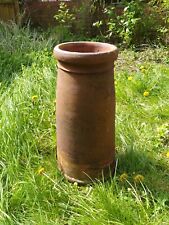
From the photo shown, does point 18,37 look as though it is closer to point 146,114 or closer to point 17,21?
point 17,21

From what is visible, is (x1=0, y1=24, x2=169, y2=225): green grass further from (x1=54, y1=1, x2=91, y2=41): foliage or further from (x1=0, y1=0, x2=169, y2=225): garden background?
(x1=54, y1=1, x2=91, y2=41): foliage

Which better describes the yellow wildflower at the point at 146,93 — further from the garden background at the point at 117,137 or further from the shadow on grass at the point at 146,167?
the shadow on grass at the point at 146,167

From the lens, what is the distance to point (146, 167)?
9.54 feet

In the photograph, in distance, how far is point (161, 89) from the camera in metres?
4.27

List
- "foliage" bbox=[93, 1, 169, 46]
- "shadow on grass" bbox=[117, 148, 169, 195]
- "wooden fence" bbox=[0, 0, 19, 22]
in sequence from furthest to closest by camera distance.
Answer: "wooden fence" bbox=[0, 0, 19, 22] → "foliage" bbox=[93, 1, 169, 46] → "shadow on grass" bbox=[117, 148, 169, 195]

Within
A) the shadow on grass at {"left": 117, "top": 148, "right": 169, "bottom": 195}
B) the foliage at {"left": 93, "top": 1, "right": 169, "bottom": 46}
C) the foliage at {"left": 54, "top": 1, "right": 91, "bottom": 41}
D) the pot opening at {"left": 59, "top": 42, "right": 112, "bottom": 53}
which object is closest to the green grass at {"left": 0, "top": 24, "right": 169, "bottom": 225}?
the shadow on grass at {"left": 117, "top": 148, "right": 169, "bottom": 195}

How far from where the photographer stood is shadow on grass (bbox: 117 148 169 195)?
2.76 m

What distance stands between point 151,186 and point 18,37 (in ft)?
12.7

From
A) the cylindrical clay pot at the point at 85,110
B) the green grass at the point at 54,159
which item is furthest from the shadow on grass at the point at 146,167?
the cylindrical clay pot at the point at 85,110

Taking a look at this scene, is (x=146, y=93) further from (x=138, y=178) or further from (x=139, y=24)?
(x=139, y=24)

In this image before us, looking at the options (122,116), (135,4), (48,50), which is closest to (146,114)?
(122,116)

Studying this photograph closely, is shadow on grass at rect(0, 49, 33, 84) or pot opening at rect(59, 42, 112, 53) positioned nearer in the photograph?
pot opening at rect(59, 42, 112, 53)

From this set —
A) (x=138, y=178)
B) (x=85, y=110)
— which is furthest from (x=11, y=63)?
(x=138, y=178)

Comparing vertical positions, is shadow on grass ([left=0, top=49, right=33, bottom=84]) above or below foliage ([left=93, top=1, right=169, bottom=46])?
below
